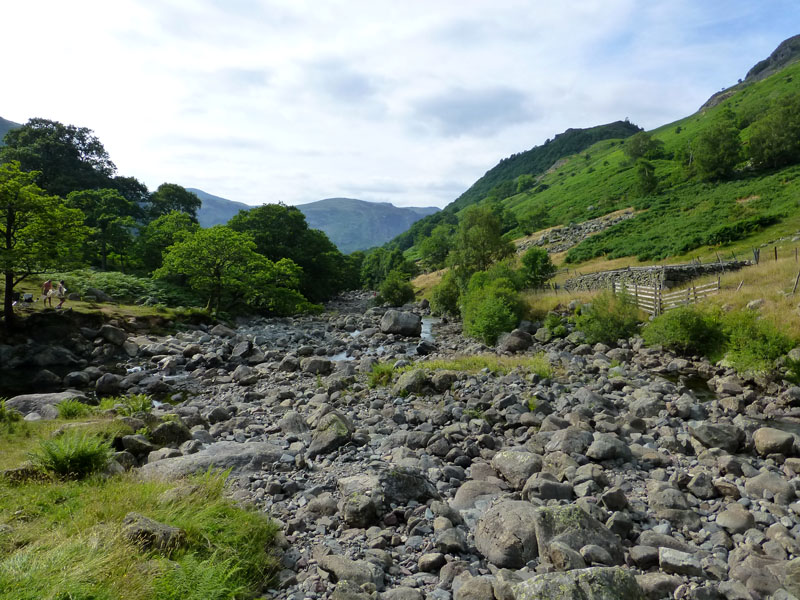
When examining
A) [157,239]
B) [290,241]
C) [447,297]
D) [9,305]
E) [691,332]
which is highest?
[157,239]

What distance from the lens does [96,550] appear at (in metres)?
4.64

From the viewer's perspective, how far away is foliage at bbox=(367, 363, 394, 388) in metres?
18.5

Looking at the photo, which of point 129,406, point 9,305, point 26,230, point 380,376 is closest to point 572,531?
point 380,376

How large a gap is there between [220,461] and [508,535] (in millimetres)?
6338

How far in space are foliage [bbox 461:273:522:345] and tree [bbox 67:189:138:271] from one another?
4174cm

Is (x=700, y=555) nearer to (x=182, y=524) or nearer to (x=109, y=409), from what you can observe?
(x=182, y=524)

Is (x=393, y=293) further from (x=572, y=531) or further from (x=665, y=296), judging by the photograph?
(x=572, y=531)

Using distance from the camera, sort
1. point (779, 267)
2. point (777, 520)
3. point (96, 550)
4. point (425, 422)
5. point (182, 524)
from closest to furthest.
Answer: point (96, 550)
point (182, 524)
point (777, 520)
point (425, 422)
point (779, 267)

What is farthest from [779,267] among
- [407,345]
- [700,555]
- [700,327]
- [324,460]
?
[324,460]

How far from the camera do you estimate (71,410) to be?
1237cm

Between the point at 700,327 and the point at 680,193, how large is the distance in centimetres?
7337

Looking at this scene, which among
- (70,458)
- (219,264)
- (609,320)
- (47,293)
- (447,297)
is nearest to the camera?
(70,458)

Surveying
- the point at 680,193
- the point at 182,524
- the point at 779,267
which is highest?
the point at 680,193

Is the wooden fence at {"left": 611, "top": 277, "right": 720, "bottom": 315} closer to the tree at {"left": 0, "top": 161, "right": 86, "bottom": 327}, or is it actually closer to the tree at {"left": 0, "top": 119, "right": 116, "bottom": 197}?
the tree at {"left": 0, "top": 161, "right": 86, "bottom": 327}
